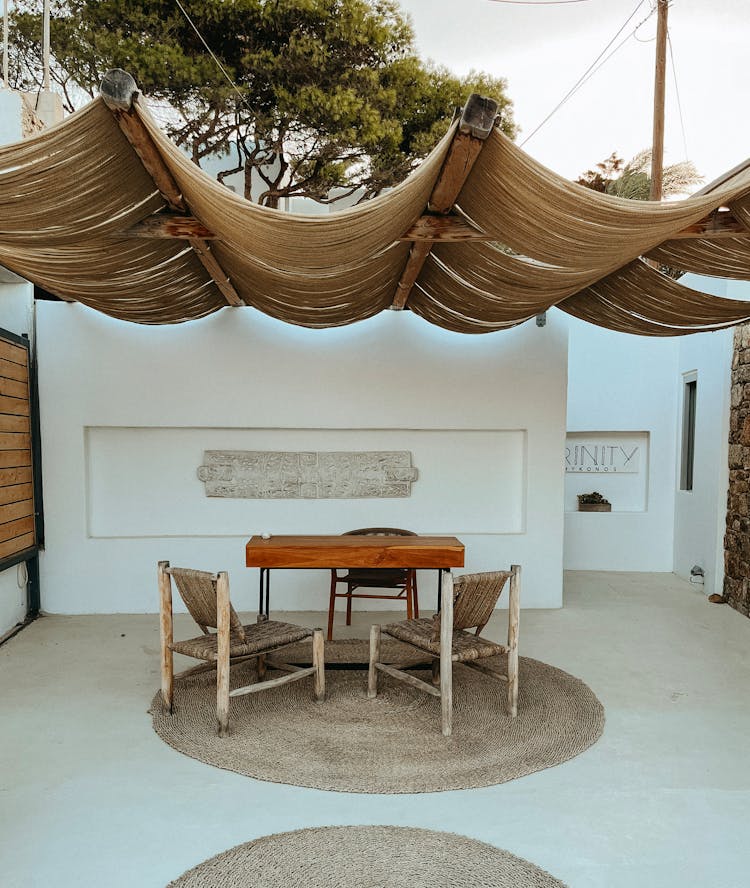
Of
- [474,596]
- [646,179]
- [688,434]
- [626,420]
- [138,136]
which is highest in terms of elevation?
[646,179]

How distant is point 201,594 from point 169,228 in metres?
1.88

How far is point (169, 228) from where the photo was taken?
3.60m

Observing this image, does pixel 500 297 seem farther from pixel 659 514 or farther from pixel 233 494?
pixel 659 514

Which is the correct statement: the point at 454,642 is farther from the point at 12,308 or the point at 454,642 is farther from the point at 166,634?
the point at 12,308

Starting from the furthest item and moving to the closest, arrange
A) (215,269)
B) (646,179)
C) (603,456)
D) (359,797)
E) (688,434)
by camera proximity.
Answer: (646,179)
(603,456)
(688,434)
(215,269)
(359,797)

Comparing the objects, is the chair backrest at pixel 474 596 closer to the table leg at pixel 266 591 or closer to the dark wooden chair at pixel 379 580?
the table leg at pixel 266 591

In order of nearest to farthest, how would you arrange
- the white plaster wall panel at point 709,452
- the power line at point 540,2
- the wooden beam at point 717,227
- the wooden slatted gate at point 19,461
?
the wooden beam at point 717,227, the wooden slatted gate at point 19,461, the white plaster wall panel at point 709,452, the power line at point 540,2

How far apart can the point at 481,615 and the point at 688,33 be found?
1654cm

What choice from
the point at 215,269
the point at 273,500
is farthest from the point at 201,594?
the point at 273,500

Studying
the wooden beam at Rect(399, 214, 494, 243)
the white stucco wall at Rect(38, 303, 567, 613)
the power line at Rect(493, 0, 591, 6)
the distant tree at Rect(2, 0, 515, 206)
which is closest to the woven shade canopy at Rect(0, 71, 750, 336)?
the wooden beam at Rect(399, 214, 494, 243)

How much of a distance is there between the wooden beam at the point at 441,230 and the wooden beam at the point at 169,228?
103 cm

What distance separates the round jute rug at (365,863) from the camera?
238cm

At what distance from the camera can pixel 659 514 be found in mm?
8008

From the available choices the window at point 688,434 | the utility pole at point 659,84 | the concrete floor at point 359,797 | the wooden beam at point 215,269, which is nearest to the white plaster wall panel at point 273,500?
the wooden beam at point 215,269
